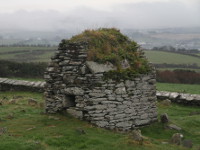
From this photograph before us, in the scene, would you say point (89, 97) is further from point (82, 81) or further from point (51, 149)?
point (51, 149)

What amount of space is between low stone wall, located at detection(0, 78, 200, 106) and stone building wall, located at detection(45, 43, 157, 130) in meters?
8.49

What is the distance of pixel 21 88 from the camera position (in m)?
28.3

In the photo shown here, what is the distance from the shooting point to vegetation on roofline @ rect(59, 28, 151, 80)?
13.5m

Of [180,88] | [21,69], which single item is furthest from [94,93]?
[21,69]

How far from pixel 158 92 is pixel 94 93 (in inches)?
509

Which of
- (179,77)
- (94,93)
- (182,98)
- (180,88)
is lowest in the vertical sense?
(180,88)

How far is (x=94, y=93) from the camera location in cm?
1277

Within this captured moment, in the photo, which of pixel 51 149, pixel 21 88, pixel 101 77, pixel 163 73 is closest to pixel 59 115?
pixel 101 77

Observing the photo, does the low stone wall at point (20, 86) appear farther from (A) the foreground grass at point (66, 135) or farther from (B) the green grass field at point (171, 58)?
(B) the green grass field at point (171, 58)

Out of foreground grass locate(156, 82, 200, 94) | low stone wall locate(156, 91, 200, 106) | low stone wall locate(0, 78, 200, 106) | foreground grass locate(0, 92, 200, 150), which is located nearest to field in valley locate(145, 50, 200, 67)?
foreground grass locate(156, 82, 200, 94)

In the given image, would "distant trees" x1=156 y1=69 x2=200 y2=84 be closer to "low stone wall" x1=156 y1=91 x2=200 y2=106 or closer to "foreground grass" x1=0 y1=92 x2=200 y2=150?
"low stone wall" x1=156 y1=91 x2=200 y2=106

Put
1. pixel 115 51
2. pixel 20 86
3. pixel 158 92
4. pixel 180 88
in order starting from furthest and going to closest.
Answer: pixel 180 88 → pixel 20 86 → pixel 158 92 → pixel 115 51

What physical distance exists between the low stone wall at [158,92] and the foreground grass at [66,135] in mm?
6776

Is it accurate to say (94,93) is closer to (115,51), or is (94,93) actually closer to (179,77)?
(115,51)
